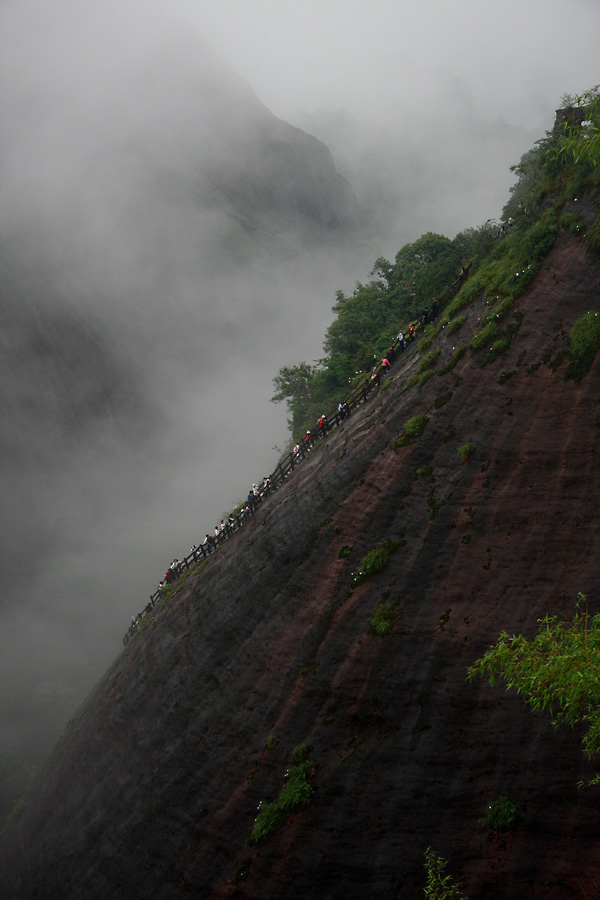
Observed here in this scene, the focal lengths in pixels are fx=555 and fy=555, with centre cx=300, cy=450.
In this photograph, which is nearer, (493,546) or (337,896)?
(337,896)

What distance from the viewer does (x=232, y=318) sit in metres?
130

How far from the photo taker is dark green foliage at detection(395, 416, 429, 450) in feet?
67.1

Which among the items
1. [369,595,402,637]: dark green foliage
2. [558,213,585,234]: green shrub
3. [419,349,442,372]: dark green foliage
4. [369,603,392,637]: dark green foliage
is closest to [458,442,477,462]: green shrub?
[419,349,442,372]: dark green foliage

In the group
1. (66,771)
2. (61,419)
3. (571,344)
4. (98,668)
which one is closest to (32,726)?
(98,668)

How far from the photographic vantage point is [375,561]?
63.8 feet

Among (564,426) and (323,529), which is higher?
(323,529)

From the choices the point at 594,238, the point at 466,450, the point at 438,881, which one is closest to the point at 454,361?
the point at 466,450

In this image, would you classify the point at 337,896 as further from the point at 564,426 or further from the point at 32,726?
Answer: the point at 32,726

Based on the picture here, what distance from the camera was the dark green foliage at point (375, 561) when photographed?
19391 millimetres

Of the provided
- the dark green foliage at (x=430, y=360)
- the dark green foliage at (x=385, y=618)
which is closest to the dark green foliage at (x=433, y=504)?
the dark green foliage at (x=385, y=618)

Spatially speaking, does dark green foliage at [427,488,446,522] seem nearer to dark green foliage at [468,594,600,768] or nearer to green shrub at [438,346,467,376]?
green shrub at [438,346,467,376]

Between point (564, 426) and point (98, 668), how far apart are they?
81973 millimetres

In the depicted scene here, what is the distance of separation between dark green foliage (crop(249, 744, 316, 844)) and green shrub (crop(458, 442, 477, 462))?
1109 centimetres

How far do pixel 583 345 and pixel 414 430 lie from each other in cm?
616
